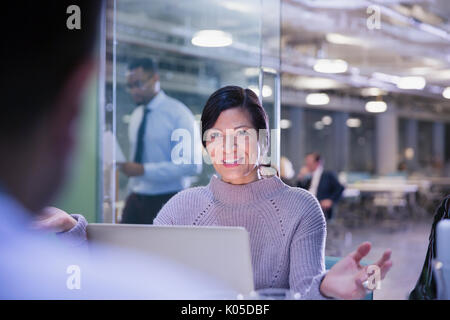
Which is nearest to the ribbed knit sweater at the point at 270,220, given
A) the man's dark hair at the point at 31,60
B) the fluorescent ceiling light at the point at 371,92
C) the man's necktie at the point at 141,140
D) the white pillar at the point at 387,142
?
the man's dark hair at the point at 31,60

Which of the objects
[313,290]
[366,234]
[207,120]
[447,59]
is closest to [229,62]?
[207,120]

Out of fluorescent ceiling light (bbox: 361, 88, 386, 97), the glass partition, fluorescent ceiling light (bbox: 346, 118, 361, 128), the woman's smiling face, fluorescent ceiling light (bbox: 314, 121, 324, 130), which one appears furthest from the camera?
fluorescent ceiling light (bbox: 346, 118, 361, 128)

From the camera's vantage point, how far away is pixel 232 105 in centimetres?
200

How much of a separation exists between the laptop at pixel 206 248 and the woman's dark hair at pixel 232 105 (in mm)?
699

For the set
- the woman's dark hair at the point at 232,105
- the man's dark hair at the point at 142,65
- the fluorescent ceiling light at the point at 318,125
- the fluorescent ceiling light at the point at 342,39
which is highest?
the fluorescent ceiling light at the point at 342,39

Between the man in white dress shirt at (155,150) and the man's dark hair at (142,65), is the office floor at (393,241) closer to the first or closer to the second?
the man in white dress shirt at (155,150)

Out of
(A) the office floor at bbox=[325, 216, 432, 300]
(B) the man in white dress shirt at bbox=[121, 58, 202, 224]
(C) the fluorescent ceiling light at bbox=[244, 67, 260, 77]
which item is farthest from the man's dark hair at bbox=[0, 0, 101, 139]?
(A) the office floor at bbox=[325, 216, 432, 300]

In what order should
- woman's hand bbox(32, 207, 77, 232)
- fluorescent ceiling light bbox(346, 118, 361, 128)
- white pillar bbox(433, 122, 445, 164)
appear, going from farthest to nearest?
white pillar bbox(433, 122, 445, 164), fluorescent ceiling light bbox(346, 118, 361, 128), woman's hand bbox(32, 207, 77, 232)

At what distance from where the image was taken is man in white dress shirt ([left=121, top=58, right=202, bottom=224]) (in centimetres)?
367

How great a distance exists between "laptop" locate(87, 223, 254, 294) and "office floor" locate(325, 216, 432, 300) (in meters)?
4.18

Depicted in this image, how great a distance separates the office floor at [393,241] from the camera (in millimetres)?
6324

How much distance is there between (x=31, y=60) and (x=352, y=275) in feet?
7.56

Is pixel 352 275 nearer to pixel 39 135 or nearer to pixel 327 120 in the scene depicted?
pixel 39 135

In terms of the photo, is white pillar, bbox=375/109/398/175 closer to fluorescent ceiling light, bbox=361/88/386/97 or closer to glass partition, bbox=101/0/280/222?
fluorescent ceiling light, bbox=361/88/386/97
